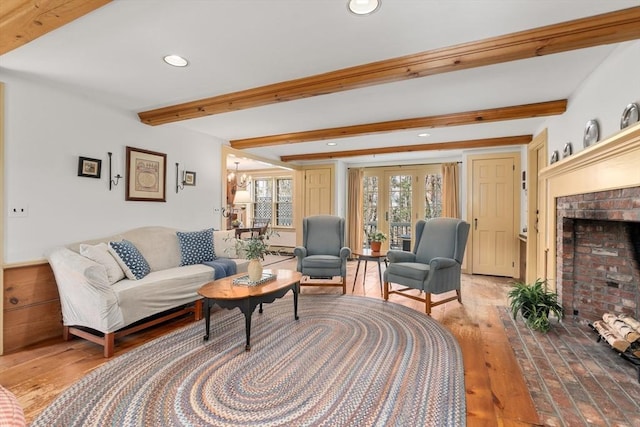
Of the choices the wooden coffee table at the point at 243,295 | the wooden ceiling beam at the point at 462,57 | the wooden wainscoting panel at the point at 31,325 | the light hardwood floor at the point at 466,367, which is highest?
the wooden ceiling beam at the point at 462,57

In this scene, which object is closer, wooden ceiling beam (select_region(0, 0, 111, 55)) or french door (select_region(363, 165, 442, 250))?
wooden ceiling beam (select_region(0, 0, 111, 55))

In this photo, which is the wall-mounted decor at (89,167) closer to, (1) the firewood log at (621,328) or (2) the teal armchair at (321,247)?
(2) the teal armchair at (321,247)

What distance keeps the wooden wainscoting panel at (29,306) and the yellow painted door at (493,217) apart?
5.65 meters

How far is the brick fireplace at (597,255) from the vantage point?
92.9 inches

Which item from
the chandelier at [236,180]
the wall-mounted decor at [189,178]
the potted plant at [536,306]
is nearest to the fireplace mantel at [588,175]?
the potted plant at [536,306]

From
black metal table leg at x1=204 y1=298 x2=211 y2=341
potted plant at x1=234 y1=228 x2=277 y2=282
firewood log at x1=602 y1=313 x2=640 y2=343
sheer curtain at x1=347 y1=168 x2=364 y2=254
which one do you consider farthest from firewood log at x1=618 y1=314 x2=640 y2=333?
sheer curtain at x1=347 y1=168 x2=364 y2=254

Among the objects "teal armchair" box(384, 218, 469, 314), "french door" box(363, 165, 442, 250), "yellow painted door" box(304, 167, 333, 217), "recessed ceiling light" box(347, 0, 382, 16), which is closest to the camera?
"recessed ceiling light" box(347, 0, 382, 16)

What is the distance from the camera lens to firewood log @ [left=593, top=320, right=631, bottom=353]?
2164 mm

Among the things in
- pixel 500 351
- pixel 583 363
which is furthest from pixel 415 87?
pixel 583 363

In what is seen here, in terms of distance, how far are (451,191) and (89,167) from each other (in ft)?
18.2

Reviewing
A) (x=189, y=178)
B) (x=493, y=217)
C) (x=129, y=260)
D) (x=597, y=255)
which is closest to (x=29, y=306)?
(x=129, y=260)

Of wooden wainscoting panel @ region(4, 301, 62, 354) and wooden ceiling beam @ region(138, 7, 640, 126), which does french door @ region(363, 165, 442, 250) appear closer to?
wooden ceiling beam @ region(138, 7, 640, 126)

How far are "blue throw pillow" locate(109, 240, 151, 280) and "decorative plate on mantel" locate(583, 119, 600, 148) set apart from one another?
408 cm

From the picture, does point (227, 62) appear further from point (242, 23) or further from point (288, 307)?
point (288, 307)
